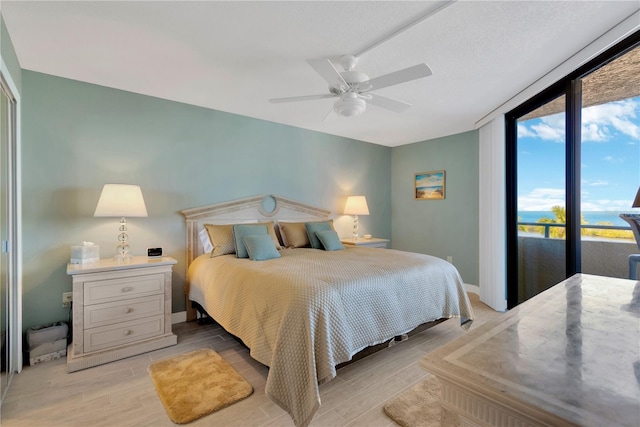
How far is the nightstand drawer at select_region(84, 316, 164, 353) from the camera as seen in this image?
2.48 m

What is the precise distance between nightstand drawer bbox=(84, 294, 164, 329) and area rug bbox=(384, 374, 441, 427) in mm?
2160

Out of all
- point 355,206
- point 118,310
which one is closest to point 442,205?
point 355,206

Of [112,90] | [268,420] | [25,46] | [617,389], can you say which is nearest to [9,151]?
[25,46]

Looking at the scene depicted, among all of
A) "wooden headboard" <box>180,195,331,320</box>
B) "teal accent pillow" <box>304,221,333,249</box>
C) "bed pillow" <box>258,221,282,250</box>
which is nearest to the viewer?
"wooden headboard" <box>180,195,331,320</box>

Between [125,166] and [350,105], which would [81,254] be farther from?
→ [350,105]

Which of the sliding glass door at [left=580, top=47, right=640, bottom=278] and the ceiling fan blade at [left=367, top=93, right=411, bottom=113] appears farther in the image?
the ceiling fan blade at [left=367, top=93, right=411, bottom=113]

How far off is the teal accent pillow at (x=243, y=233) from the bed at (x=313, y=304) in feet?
0.34

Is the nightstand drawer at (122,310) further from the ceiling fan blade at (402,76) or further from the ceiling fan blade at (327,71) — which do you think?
the ceiling fan blade at (402,76)

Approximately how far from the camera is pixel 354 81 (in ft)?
7.46

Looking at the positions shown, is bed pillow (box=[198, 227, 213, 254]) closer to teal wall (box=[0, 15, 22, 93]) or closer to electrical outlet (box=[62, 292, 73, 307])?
electrical outlet (box=[62, 292, 73, 307])

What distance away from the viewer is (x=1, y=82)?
198 cm

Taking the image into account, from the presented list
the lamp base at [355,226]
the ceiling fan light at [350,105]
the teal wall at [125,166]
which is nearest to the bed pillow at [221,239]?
the teal wall at [125,166]

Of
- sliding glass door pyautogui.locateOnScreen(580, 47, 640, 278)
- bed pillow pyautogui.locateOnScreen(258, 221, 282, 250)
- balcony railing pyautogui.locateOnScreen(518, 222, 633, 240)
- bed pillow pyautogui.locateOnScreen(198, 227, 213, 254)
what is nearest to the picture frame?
balcony railing pyautogui.locateOnScreen(518, 222, 633, 240)

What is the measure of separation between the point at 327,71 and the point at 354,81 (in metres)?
0.27
